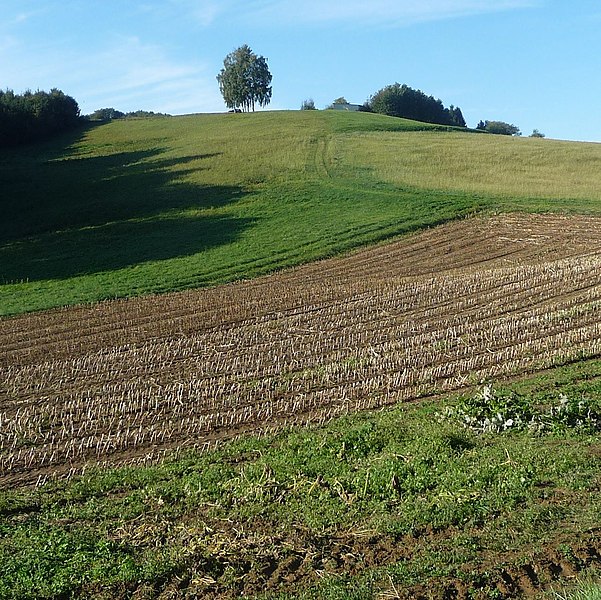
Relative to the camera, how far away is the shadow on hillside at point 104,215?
3719cm

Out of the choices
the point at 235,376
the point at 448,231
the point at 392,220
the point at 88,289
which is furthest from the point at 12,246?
the point at 235,376

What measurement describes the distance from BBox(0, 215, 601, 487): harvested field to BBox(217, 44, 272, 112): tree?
296 feet

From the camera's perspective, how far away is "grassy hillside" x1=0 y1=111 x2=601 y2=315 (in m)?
34.4

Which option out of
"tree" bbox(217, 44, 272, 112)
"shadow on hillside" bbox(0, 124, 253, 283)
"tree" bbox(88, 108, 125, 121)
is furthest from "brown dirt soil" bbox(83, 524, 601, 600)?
"tree" bbox(88, 108, 125, 121)

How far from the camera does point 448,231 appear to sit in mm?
37594

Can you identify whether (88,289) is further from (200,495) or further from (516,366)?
(200,495)

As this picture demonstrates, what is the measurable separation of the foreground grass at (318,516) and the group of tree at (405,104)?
116 m

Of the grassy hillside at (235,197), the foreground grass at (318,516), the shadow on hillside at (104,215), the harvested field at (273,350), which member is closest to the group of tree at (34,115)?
the grassy hillside at (235,197)

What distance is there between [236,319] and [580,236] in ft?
58.6

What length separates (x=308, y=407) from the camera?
15.2m

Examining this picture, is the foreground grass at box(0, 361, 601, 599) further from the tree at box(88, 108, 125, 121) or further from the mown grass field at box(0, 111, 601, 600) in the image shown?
the tree at box(88, 108, 125, 121)

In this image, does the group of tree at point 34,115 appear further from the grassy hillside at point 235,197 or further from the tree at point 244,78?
the tree at point 244,78

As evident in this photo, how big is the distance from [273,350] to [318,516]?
9757mm

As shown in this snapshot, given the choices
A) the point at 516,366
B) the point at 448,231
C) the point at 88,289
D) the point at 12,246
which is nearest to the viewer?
the point at 516,366
